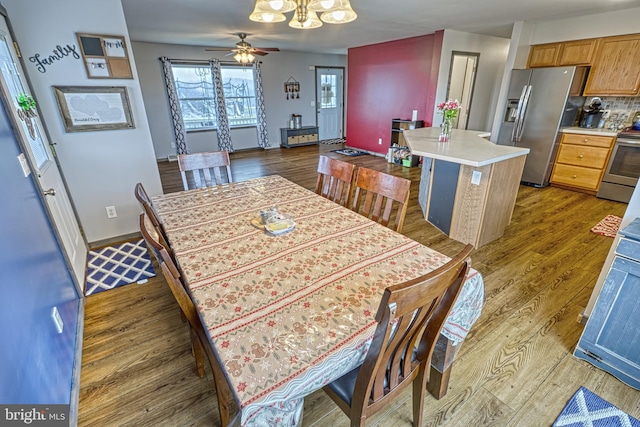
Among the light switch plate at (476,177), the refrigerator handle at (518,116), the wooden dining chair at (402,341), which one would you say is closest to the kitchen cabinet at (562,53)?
the refrigerator handle at (518,116)

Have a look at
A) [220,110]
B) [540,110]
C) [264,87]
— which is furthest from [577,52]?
[220,110]

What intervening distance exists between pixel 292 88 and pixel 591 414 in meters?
8.11

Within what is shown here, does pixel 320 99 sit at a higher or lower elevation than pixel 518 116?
higher

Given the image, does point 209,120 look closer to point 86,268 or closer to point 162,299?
point 86,268

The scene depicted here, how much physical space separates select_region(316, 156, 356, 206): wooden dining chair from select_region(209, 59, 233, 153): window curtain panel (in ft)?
17.9

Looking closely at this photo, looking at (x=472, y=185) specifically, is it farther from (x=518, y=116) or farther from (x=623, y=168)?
(x=623, y=168)

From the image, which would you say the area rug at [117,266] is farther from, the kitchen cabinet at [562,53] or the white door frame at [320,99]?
the white door frame at [320,99]

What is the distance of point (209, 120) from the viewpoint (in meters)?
7.09

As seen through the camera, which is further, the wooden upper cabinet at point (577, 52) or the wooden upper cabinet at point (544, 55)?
the wooden upper cabinet at point (544, 55)

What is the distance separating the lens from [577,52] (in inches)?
162

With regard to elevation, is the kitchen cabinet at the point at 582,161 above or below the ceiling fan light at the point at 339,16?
below

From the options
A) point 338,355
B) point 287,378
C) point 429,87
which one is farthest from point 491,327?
point 429,87

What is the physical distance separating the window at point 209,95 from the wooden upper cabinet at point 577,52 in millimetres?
6165

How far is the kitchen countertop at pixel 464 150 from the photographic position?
2.55 metres
